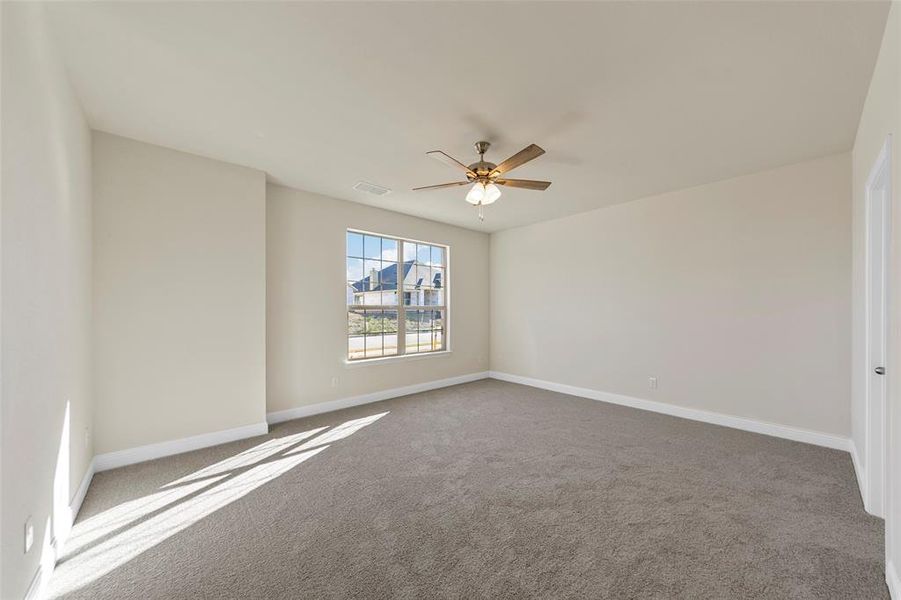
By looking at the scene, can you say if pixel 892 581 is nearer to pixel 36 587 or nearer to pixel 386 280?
pixel 36 587

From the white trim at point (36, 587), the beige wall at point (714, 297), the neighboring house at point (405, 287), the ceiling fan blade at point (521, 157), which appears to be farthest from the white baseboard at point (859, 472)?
the neighboring house at point (405, 287)

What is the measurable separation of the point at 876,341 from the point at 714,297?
1.71 m

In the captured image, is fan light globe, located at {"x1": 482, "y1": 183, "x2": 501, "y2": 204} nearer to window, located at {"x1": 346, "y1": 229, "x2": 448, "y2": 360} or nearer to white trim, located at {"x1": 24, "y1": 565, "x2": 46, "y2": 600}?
window, located at {"x1": 346, "y1": 229, "x2": 448, "y2": 360}

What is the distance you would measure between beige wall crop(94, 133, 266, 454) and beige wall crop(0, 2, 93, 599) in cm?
53

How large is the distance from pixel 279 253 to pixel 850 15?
15.5ft

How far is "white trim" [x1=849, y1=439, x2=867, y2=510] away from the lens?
249 centimetres

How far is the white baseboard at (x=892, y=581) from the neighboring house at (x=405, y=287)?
192 inches

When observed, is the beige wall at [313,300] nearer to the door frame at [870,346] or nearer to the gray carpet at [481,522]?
the gray carpet at [481,522]

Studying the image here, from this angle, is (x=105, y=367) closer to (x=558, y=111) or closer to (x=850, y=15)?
(x=558, y=111)

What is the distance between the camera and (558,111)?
8.51 feet

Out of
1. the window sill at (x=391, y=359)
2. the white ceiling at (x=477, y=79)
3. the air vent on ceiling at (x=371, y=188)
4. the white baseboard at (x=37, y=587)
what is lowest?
the white baseboard at (x=37, y=587)

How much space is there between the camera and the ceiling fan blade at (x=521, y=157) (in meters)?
2.56

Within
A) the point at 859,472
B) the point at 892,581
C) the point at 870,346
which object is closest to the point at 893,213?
the point at 870,346

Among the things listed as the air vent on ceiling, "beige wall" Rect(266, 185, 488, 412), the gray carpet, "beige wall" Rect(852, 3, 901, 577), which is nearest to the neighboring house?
"beige wall" Rect(266, 185, 488, 412)
